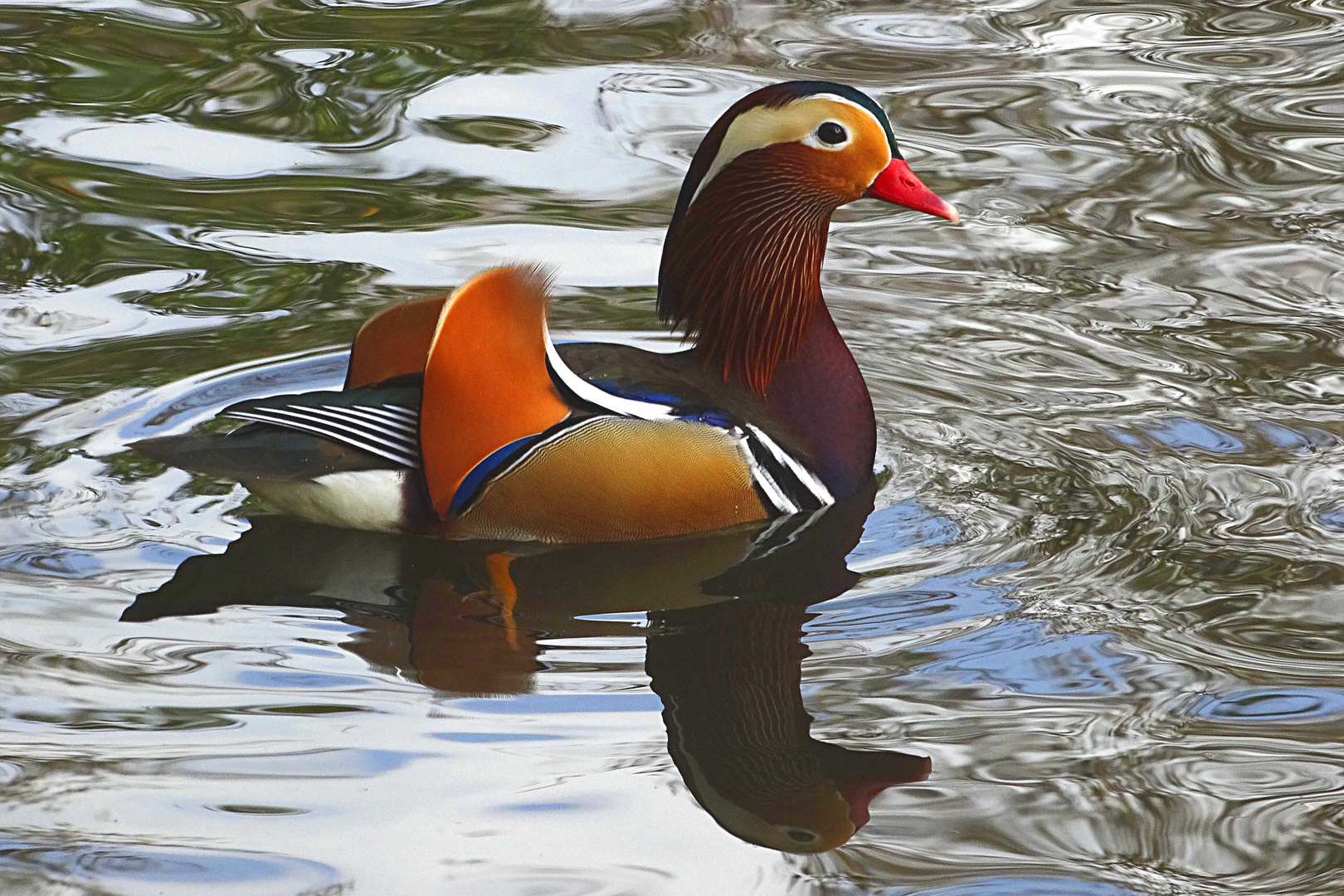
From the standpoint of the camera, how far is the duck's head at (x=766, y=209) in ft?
16.5

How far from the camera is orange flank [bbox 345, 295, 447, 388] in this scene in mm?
4809

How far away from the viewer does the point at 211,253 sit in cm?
646

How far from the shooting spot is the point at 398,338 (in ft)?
15.9

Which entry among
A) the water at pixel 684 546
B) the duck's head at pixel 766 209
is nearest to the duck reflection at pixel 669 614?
the water at pixel 684 546

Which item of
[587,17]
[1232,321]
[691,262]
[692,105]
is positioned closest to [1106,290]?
[1232,321]

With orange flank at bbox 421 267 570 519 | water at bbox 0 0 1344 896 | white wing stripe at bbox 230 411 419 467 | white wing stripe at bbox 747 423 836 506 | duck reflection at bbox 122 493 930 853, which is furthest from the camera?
white wing stripe at bbox 747 423 836 506

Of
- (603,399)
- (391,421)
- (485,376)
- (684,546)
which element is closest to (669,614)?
(684,546)

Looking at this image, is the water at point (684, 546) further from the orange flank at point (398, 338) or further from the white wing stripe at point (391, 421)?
the orange flank at point (398, 338)

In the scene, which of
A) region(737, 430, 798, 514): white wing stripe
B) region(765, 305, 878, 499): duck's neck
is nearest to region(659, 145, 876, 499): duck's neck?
region(765, 305, 878, 499): duck's neck

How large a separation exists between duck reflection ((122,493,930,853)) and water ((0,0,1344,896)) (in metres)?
0.01

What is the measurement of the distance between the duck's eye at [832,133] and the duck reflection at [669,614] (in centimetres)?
98

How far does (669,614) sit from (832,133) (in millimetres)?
1462

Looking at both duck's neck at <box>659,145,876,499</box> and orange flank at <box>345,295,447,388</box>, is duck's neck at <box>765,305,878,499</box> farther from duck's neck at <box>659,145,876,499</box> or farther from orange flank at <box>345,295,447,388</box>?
orange flank at <box>345,295,447,388</box>

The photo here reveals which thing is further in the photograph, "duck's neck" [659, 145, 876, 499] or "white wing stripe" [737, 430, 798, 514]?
"duck's neck" [659, 145, 876, 499]
